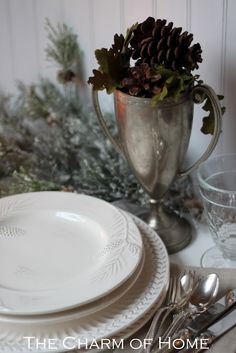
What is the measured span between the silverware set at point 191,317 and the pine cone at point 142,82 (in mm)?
248

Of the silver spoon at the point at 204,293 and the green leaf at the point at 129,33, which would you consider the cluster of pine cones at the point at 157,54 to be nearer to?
the green leaf at the point at 129,33

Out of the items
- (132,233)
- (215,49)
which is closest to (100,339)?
Result: (132,233)

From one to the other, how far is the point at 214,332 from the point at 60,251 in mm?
238

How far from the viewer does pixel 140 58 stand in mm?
828

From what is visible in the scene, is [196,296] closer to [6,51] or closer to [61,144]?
[61,144]

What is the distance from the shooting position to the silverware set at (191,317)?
69 cm

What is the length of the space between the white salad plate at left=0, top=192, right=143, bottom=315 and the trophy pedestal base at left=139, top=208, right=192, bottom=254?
101 mm

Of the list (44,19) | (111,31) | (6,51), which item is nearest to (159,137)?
(111,31)

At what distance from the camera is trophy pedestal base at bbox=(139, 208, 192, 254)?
3.02ft

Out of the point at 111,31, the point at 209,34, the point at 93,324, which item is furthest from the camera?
the point at 111,31

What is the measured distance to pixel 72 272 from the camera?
784mm

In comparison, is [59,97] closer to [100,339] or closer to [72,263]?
[72,263]

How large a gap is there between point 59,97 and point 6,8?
0.22 metres

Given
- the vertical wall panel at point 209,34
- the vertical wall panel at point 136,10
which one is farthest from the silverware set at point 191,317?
the vertical wall panel at point 136,10
